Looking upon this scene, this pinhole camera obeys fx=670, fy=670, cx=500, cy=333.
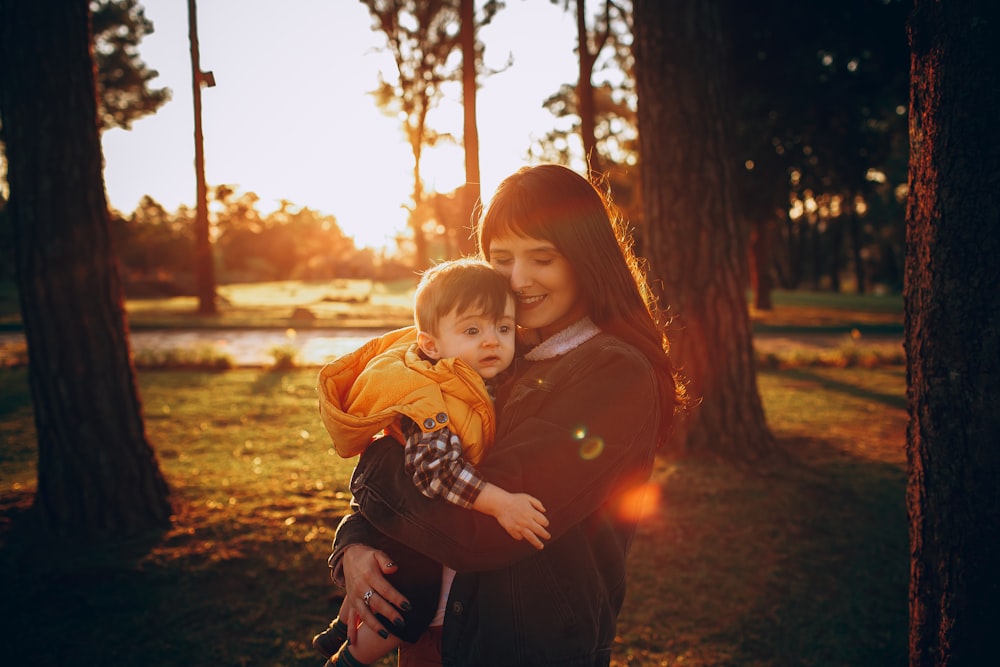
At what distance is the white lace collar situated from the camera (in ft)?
6.35

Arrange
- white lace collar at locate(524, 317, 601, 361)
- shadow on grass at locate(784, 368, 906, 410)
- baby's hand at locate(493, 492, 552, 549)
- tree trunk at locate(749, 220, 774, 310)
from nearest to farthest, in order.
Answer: baby's hand at locate(493, 492, 552, 549) → white lace collar at locate(524, 317, 601, 361) → shadow on grass at locate(784, 368, 906, 410) → tree trunk at locate(749, 220, 774, 310)

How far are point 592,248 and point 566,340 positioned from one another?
0.93ft

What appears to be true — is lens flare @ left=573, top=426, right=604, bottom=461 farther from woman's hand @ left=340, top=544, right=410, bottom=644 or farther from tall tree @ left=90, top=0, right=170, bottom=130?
tall tree @ left=90, top=0, right=170, bottom=130

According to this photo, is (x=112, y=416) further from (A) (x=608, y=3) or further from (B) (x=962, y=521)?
(A) (x=608, y=3)

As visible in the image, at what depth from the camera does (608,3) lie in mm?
11891

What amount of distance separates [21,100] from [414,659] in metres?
3.98

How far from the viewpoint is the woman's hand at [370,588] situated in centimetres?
181

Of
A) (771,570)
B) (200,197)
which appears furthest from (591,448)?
(200,197)

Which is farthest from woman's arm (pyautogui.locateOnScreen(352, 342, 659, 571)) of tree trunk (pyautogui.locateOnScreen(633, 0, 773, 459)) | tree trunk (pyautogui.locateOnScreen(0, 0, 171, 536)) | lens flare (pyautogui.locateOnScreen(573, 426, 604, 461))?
tree trunk (pyautogui.locateOnScreen(633, 0, 773, 459))

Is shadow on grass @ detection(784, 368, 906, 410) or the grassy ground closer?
the grassy ground

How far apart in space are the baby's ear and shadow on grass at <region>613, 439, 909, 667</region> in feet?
7.28

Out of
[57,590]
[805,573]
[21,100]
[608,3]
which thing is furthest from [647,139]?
[608,3]

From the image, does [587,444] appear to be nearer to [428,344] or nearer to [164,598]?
[428,344]

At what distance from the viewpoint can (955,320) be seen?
1960 mm
